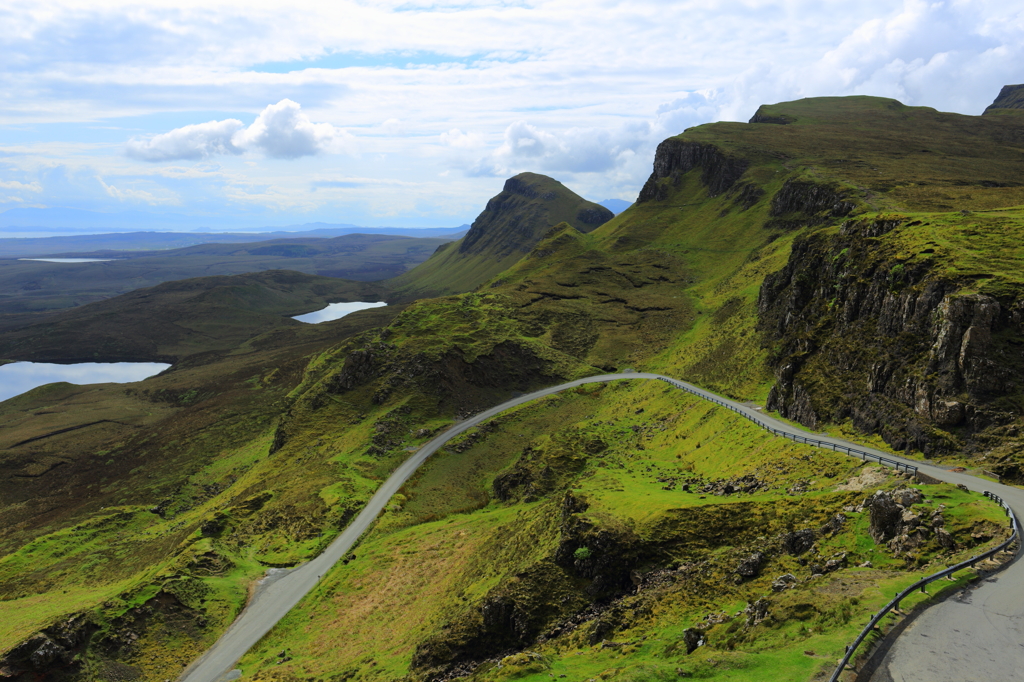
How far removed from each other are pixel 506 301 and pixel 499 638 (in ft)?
343

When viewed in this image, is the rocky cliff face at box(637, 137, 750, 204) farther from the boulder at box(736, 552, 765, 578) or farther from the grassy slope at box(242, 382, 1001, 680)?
Result: the boulder at box(736, 552, 765, 578)

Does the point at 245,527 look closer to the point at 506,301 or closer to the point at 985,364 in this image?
the point at 985,364

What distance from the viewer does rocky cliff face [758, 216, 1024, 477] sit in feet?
122

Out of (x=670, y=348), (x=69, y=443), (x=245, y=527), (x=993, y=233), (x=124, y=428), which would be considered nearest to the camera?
(x=993, y=233)

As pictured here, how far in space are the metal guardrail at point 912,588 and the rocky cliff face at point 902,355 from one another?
10.3 metres

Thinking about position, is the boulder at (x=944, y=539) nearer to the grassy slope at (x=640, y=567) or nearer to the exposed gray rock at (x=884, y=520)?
the grassy slope at (x=640, y=567)

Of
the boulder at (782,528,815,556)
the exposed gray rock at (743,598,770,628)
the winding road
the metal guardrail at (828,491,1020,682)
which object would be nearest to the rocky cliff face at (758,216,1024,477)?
the winding road

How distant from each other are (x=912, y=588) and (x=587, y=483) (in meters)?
31.8

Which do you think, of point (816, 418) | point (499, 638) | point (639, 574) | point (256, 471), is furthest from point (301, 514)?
point (816, 418)

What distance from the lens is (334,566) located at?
5216 cm

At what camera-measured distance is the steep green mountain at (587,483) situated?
2733 cm

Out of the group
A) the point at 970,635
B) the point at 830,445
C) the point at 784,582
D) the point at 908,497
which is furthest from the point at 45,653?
the point at 830,445

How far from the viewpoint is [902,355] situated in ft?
148

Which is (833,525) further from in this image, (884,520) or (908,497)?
(908,497)
